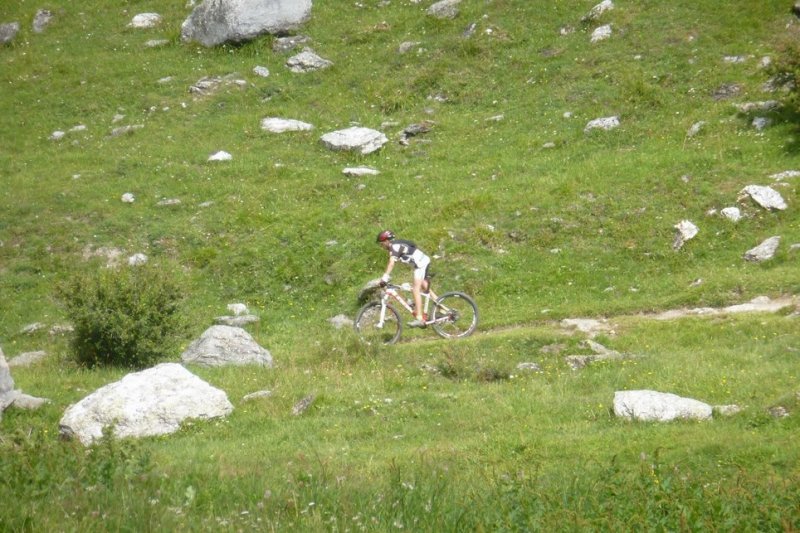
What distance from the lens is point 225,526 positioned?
6.89 meters

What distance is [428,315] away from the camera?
20.8m

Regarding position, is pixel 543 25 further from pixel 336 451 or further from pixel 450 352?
pixel 336 451

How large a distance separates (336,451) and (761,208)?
15394 mm

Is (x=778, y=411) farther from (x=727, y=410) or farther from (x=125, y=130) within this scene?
(x=125, y=130)

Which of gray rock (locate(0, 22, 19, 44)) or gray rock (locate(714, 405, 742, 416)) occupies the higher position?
gray rock (locate(714, 405, 742, 416))

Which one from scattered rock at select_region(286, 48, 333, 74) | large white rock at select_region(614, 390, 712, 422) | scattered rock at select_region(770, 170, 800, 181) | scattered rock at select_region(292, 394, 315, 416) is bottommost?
scattered rock at select_region(286, 48, 333, 74)

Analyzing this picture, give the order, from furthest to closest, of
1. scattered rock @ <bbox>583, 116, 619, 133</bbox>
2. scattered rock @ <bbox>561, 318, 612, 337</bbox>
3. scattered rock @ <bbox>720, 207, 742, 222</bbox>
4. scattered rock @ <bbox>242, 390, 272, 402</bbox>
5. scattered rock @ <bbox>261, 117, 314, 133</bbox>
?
scattered rock @ <bbox>261, 117, 314, 133</bbox> → scattered rock @ <bbox>583, 116, 619, 133</bbox> → scattered rock @ <bbox>720, 207, 742, 222</bbox> → scattered rock @ <bbox>561, 318, 612, 337</bbox> → scattered rock @ <bbox>242, 390, 272, 402</bbox>

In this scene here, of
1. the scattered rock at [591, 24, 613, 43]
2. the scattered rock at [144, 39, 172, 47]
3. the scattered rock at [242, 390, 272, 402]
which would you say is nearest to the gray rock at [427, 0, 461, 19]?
the scattered rock at [591, 24, 613, 43]

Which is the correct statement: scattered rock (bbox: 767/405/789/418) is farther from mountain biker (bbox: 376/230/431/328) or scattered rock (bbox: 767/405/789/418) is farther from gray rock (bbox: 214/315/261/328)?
gray rock (bbox: 214/315/261/328)

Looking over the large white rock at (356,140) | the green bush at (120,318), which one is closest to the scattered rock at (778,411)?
the green bush at (120,318)

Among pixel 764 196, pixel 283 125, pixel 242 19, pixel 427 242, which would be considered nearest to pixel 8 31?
pixel 242 19

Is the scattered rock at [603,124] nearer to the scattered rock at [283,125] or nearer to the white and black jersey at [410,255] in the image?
the scattered rock at [283,125]

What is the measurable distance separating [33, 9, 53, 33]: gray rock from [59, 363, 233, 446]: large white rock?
35110mm

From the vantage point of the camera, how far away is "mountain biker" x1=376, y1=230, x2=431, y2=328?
66.3ft
